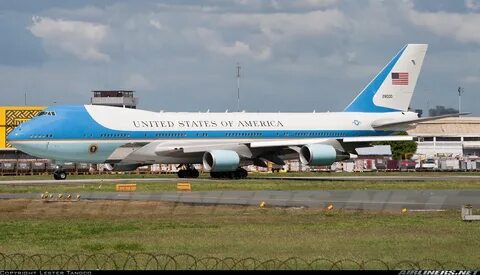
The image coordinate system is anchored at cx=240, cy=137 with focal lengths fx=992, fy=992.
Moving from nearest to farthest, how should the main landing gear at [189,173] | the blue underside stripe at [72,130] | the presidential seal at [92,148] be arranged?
1. the blue underside stripe at [72,130]
2. the presidential seal at [92,148]
3. the main landing gear at [189,173]

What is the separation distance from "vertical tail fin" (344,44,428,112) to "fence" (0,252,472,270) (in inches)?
2480

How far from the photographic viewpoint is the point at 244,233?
1193 inches

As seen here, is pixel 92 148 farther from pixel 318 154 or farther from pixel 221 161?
pixel 318 154

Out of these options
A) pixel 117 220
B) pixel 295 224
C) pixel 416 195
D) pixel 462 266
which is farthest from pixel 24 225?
pixel 416 195

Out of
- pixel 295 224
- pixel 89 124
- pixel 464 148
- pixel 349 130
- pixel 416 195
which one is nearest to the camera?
pixel 295 224

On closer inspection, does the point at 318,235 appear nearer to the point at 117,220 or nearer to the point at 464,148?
the point at 117,220

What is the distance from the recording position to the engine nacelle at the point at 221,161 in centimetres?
7266

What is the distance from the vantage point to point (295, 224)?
33438 mm

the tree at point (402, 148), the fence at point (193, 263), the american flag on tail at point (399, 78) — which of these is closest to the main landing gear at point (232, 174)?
the american flag on tail at point (399, 78)

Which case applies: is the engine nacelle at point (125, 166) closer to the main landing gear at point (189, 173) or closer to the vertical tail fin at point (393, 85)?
the main landing gear at point (189, 173)

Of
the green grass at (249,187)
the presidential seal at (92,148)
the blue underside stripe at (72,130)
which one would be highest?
the blue underside stripe at (72,130)

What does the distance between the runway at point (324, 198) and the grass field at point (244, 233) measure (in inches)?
143

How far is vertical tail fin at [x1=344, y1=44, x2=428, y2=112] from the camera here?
86000 millimetres

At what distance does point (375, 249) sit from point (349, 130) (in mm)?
56537
